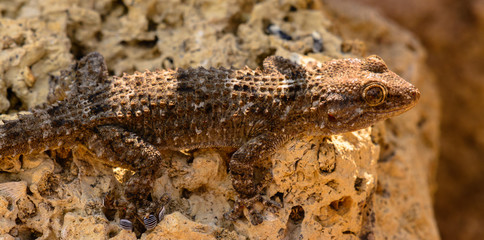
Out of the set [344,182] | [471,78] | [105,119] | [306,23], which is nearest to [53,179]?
[105,119]

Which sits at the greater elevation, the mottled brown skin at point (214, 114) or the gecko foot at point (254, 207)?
the mottled brown skin at point (214, 114)

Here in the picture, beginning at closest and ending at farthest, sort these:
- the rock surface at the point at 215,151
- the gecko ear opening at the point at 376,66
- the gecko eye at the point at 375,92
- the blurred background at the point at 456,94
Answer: the rock surface at the point at 215,151 → the gecko eye at the point at 375,92 → the gecko ear opening at the point at 376,66 → the blurred background at the point at 456,94

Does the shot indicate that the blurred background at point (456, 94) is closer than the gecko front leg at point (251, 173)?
No

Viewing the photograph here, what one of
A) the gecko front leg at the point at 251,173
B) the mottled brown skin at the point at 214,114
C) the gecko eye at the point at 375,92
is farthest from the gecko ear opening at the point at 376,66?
the gecko front leg at the point at 251,173

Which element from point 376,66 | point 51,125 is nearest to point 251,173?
point 376,66

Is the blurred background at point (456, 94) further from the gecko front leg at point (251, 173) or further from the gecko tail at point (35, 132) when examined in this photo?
the gecko tail at point (35, 132)

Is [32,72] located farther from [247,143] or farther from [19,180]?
[247,143]

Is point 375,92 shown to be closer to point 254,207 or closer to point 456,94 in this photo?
point 254,207

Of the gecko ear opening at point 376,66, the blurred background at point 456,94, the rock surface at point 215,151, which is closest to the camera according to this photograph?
the rock surface at point 215,151
